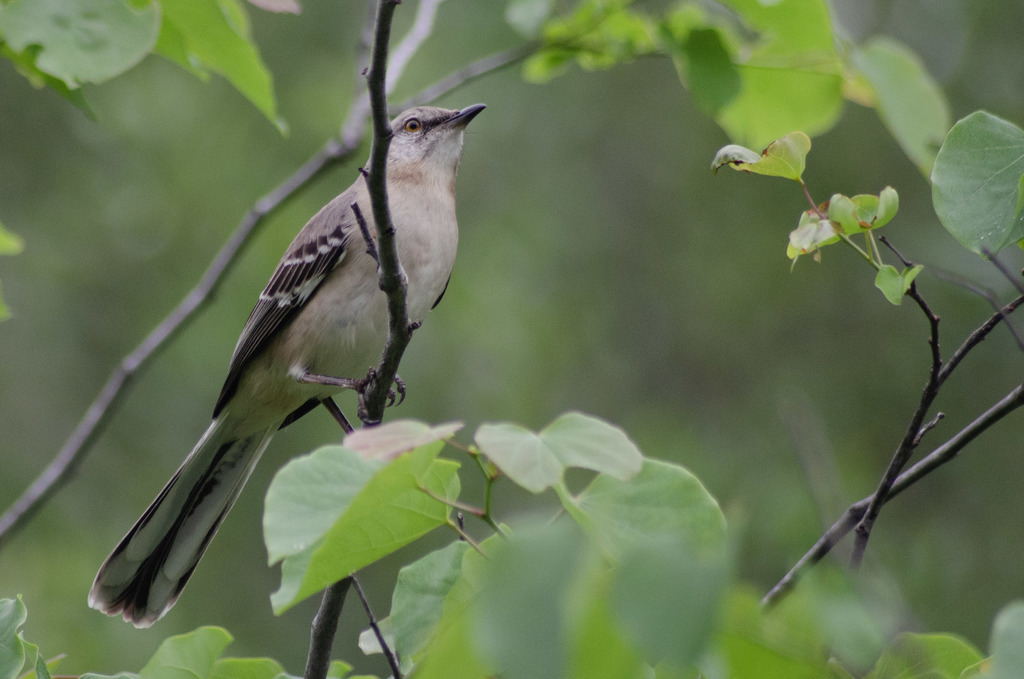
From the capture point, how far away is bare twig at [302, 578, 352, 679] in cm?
227

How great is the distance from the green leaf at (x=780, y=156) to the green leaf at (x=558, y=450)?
0.80 meters

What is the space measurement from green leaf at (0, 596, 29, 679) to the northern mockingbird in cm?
208

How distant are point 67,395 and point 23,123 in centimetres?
256

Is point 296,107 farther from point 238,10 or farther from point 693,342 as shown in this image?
point 238,10

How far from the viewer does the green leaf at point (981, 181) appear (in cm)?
178

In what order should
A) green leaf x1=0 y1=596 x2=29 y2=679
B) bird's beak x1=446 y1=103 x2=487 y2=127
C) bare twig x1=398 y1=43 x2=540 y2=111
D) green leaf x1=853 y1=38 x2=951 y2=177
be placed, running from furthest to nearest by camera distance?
1. bird's beak x1=446 y1=103 x2=487 y2=127
2. bare twig x1=398 y1=43 x2=540 y2=111
3. green leaf x1=853 y1=38 x2=951 y2=177
4. green leaf x1=0 y1=596 x2=29 y2=679

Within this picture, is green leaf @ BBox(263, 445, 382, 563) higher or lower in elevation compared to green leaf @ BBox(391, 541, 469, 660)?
higher

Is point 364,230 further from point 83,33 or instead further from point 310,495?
point 310,495

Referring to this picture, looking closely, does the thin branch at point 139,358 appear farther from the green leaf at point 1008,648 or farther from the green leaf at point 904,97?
the green leaf at point 1008,648

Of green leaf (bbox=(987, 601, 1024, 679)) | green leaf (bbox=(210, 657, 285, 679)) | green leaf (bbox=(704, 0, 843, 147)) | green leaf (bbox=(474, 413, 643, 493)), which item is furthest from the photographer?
green leaf (bbox=(704, 0, 843, 147))

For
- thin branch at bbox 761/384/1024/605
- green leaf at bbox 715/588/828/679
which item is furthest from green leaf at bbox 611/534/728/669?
thin branch at bbox 761/384/1024/605

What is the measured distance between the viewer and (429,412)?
341 inches

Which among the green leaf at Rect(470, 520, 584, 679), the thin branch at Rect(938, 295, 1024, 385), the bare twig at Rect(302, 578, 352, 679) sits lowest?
the bare twig at Rect(302, 578, 352, 679)

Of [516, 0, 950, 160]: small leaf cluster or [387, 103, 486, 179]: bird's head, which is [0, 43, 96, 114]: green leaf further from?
[387, 103, 486, 179]: bird's head
